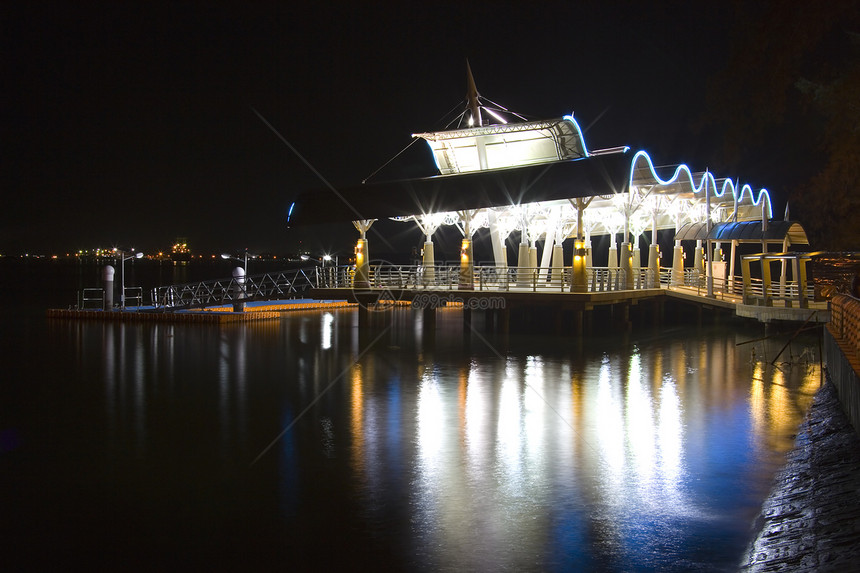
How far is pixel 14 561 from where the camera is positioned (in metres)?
8.62

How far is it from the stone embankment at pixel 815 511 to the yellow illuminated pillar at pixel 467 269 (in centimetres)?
1912

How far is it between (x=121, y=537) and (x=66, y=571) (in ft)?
2.90

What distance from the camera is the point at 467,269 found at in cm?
3172

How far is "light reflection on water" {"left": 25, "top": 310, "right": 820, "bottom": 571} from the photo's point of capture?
30.2 ft

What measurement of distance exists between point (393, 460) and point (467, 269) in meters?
19.7

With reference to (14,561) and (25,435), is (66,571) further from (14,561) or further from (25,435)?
(25,435)

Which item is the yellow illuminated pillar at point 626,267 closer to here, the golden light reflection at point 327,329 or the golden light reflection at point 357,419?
the golden light reflection at point 327,329

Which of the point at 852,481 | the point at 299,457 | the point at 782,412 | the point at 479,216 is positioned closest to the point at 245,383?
the point at 299,457

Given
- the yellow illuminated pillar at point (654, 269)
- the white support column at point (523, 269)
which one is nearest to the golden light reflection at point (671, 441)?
the white support column at point (523, 269)

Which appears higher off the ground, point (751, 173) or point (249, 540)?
point (751, 173)

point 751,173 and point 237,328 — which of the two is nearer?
point 237,328

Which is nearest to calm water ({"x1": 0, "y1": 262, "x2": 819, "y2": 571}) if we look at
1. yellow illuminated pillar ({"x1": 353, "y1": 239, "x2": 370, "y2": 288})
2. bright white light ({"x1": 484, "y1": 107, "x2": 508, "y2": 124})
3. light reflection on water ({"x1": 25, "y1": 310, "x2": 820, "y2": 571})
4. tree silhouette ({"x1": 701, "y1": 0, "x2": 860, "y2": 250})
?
light reflection on water ({"x1": 25, "y1": 310, "x2": 820, "y2": 571})

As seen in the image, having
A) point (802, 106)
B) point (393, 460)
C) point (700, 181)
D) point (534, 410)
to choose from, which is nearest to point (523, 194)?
point (700, 181)

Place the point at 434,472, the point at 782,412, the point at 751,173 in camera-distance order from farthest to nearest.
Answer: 1. the point at 751,173
2. the point at 782,412
3. the point at 434,472
